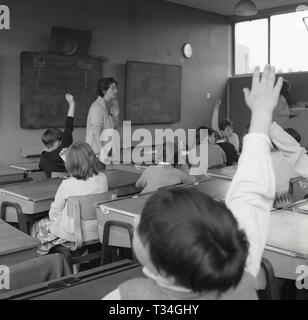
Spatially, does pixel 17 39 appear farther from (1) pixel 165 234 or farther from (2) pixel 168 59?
(1) pixel 165 234

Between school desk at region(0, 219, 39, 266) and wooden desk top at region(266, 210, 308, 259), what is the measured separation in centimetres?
107

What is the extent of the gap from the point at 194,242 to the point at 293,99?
7928mm

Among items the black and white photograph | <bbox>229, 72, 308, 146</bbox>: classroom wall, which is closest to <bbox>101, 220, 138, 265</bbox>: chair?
the black and white photograph

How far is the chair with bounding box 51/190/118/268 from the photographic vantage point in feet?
9.43

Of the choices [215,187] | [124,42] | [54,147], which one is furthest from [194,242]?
[124,42]

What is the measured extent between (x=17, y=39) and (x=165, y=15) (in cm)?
291

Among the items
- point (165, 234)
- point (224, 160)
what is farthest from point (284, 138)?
point (224, 160)

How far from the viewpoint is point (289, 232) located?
2.24m

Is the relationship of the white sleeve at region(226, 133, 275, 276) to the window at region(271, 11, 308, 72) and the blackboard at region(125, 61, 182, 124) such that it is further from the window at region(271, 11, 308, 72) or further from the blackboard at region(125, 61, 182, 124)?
the window at region(271, 11, 308, 72)

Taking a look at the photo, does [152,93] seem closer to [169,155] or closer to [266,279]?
[169,155]

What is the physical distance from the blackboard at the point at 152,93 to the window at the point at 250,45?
1.84 meters

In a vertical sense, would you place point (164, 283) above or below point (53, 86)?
below

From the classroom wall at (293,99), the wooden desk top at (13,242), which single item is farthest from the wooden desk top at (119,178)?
the classroom wall at (293,99)
